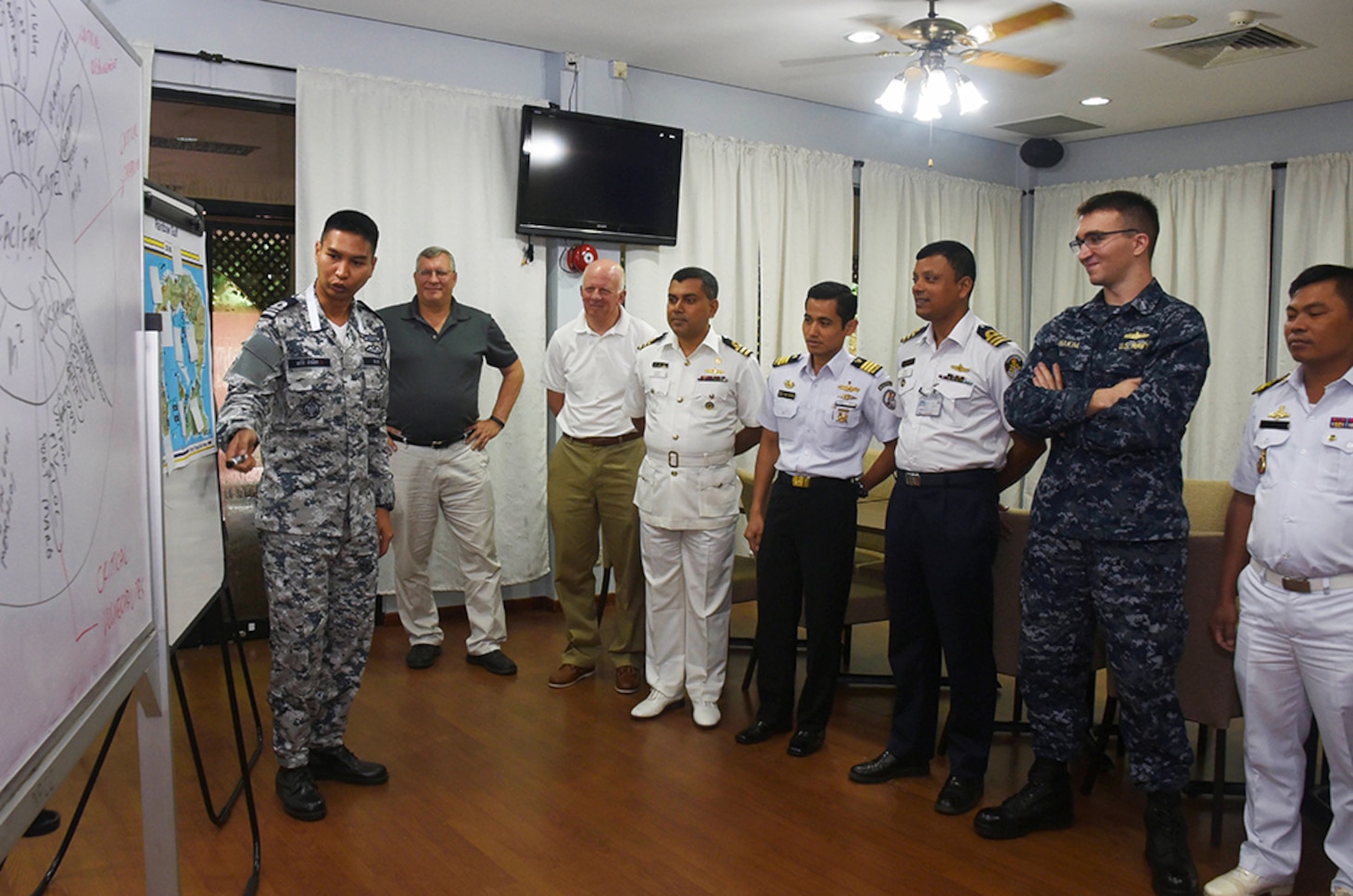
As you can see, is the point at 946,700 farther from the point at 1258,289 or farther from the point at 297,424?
the point at 1258,289

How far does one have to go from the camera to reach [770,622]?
11.6 feet

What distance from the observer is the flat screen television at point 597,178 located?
5109 millimetres

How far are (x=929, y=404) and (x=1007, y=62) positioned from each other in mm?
2336

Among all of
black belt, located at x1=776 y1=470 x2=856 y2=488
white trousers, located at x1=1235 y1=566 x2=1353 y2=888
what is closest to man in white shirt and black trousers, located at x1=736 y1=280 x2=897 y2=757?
black belt, located at x1=776 y1=470 x2=856 y2=488

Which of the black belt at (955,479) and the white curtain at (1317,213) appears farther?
the white curtain at (1317,213)

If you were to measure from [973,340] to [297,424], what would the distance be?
1.90 m

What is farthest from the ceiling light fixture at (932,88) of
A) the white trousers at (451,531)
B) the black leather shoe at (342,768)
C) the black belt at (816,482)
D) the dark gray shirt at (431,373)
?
the black leather shoe at (342,768)

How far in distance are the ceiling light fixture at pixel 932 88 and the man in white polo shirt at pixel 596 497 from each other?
1481 mm

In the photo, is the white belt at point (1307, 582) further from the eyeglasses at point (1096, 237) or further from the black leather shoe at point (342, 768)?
the black leather shoe at point (342, 768)

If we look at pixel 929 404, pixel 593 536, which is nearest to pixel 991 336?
pixel 929 404

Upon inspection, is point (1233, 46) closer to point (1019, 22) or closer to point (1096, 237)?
point (1019, 22)

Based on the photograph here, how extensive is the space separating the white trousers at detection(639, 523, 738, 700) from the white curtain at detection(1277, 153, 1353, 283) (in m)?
4.50

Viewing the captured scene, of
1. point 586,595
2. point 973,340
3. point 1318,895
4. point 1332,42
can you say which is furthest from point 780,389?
point 1332,42

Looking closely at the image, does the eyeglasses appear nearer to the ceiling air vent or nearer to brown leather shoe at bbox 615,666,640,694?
brown leather shoe at bbox 615,666,640,694
